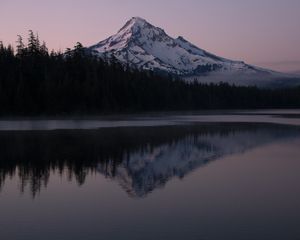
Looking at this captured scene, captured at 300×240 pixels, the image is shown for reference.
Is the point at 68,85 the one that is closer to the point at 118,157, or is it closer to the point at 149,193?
the point at 118,157

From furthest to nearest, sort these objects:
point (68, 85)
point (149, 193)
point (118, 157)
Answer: point (68, 85), point (118, 157), point (149, 193)

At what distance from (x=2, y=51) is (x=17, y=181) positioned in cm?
8693

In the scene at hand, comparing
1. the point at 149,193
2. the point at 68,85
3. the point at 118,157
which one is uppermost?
the point at 68,85

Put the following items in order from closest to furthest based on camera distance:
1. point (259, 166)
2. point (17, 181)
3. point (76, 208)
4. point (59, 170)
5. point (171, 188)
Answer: point (76, 208), point (171, 188), point (17, 181), point (59, 170), point (259, 166)

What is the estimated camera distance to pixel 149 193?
18.2m

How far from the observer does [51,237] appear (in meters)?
12.4

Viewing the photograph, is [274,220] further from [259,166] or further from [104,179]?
[259,166]

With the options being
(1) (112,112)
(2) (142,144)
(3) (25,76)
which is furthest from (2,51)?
(2) (142,144)

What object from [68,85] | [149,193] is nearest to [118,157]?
[149,193]

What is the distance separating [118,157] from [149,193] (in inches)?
440

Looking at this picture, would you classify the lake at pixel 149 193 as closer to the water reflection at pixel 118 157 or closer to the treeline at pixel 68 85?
the water reflection at pixel 118 157

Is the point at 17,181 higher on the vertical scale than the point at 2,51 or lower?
lower

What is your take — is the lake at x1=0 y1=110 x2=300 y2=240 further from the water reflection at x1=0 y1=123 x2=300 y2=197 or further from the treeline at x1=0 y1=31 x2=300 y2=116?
the treeline at x1=0 y1=31 x2=300 y2=116

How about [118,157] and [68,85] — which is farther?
[68,85]
